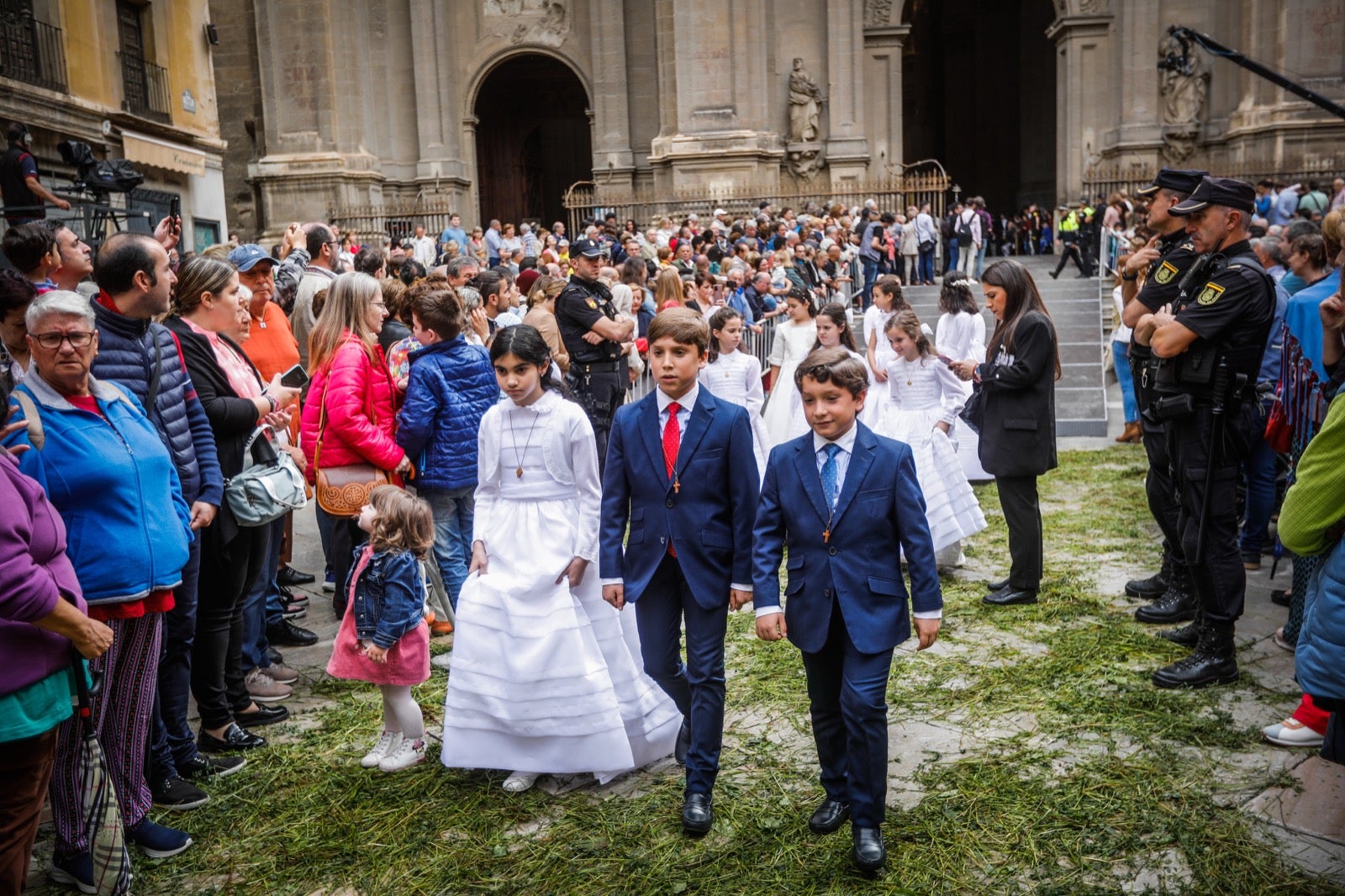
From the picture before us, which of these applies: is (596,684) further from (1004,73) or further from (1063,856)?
(1004,73)

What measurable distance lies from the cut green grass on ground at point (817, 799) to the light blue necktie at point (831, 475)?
4.22 feet

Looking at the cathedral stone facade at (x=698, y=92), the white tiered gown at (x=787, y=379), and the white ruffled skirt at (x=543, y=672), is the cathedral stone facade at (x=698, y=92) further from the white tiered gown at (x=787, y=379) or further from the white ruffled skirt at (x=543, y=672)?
the white ruffled skirt at (x=543, y=672)

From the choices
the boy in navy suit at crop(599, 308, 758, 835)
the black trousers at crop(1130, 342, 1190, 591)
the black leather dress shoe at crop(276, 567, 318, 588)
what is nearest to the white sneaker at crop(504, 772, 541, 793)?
the boy in navy suit at crop(599, 308, 758, 835)

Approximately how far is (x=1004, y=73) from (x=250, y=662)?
133 feet

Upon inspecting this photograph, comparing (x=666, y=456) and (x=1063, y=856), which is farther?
(x=666, y=456)

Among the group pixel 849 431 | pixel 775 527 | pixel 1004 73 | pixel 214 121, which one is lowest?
pixel 775 527

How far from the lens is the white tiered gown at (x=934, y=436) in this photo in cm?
739

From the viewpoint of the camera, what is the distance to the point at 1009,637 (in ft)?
20.9

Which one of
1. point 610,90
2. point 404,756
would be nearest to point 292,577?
point 404,756

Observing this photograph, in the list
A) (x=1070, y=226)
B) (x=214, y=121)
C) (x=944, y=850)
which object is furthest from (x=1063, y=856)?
(x=214, y=121)

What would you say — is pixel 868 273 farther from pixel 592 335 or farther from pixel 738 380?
pixel 592 335

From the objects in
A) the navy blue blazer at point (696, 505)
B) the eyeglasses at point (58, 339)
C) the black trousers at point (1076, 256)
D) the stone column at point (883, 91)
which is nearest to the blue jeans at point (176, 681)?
the eyeglasses at point (58, 339)

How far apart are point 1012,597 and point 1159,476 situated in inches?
46.7

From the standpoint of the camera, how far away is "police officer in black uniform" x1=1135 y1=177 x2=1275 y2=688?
5.36 meters
